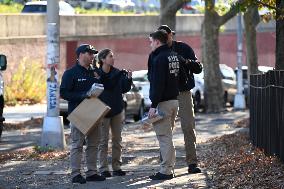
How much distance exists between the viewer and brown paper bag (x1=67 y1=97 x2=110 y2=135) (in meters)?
12.9

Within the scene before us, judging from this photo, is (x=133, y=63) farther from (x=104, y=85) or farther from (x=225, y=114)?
(x=104, y=85)

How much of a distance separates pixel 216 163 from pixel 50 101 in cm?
414

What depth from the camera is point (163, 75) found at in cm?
1305

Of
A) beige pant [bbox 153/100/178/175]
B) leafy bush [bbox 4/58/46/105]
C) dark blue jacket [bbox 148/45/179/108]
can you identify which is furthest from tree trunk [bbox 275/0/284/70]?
leafy bush [bbox 4/58/46/105]

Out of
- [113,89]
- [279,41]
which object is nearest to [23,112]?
[279,41]

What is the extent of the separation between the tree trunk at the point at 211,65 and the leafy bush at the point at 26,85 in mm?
6929

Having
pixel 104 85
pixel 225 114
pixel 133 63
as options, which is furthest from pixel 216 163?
pixel 133 63

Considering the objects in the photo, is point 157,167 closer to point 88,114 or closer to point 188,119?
point 188,119

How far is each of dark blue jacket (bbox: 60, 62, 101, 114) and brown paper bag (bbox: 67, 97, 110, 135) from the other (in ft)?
0.39

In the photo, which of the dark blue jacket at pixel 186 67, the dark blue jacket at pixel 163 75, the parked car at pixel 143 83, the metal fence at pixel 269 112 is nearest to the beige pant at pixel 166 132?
the dark blue jacket at pixel 163 75

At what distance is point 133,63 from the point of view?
46281mm

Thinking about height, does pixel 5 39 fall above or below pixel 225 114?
above

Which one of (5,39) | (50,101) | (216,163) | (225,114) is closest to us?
(216,163)

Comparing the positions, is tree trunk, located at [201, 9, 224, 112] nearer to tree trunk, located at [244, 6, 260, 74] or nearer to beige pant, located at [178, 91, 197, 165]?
tree trunk, located at [244, 6, 260, 74]
